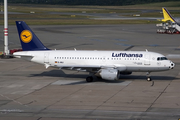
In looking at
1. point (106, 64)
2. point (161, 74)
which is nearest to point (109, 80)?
point (106, 64)

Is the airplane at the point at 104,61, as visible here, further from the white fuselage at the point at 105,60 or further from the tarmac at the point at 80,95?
the tarmac at the point at 80,95

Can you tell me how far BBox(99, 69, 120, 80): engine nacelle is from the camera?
37.5m

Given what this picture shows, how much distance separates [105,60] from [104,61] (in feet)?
0.55

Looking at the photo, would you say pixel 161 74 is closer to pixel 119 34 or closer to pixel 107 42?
pixel 107 42

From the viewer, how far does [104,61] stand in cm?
3994

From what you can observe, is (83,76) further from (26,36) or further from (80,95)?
(80,95)

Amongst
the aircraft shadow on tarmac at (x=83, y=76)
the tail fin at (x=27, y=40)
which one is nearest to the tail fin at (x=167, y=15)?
the aircraft shadow on tarmac at (x=83, y=76)

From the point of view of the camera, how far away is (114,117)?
1020 inches

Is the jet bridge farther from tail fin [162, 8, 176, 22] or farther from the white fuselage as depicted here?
the white fuselage

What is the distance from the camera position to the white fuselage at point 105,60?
1549 inches

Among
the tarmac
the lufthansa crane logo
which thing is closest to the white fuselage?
the lufthansa crane logo

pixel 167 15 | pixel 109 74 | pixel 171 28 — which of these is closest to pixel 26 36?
pixel 109 74

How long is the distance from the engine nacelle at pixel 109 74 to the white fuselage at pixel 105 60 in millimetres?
1444

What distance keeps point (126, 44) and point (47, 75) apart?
34323 millimetres
